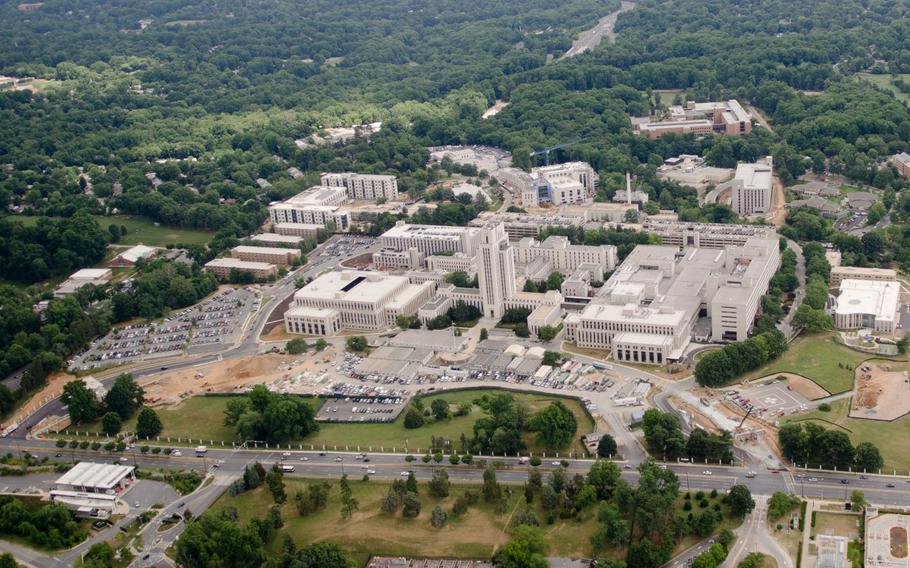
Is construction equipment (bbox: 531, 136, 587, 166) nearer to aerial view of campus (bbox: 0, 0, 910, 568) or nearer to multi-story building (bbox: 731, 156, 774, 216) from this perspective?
aerial view of campus (bbox: 0, 0, 910, 568)

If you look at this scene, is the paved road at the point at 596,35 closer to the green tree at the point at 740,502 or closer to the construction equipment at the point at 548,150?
the construction equipment at the point at 548,150

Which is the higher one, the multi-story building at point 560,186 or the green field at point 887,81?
the green field at point 887,81

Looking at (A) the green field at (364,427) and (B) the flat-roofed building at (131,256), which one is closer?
(A) the green field at (364,427)

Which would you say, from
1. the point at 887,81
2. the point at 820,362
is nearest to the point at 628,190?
the point at 820,362

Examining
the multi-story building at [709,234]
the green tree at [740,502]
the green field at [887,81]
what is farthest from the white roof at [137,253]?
the green field at [887,81]

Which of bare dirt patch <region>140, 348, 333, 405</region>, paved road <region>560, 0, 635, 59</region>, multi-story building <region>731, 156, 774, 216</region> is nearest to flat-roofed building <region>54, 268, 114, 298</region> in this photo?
bare dirt patch <region>140, 348, 333, 405</region>

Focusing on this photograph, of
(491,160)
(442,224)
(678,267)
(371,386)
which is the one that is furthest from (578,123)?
(371,386)
